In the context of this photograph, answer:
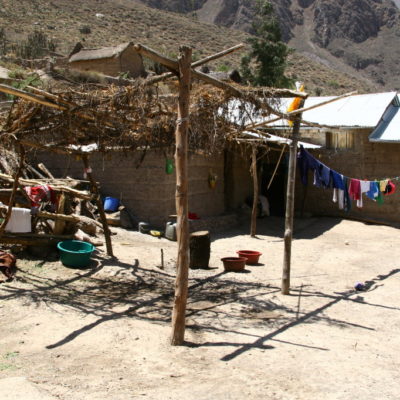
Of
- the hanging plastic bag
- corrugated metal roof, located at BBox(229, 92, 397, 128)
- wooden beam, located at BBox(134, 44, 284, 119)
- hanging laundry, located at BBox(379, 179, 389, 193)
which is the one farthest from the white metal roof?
wooden beam, located at BBox(134, 44, 284, 119)

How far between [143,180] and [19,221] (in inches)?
186

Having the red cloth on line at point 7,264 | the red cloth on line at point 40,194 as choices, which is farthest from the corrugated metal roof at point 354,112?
the red cloth on line at point 7,264

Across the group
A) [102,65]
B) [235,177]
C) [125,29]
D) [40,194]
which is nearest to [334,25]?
[125,29]

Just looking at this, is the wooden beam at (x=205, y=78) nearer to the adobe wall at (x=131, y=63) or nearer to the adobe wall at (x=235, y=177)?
the adobe wall at (x=235, y=177)

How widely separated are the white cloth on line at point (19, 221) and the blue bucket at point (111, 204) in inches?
161

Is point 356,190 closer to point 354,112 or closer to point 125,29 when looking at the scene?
point 354,112

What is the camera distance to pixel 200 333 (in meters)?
6.06

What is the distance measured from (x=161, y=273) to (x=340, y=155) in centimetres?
936

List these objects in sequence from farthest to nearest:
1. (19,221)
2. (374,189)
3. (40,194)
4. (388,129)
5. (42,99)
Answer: (388,129) < (374,189) < (40,194) < (19,221) < (42,99)

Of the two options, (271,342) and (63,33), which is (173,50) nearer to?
(63,33)

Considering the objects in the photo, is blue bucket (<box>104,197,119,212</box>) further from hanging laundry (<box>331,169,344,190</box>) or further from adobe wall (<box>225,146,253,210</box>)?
hanging laundry (<box>331,169,344,190</box>)

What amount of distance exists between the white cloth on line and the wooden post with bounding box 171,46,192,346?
4.19 meters

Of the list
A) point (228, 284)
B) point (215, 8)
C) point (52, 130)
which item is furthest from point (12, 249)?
point (215, 8)

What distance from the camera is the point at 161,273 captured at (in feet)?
30.3
